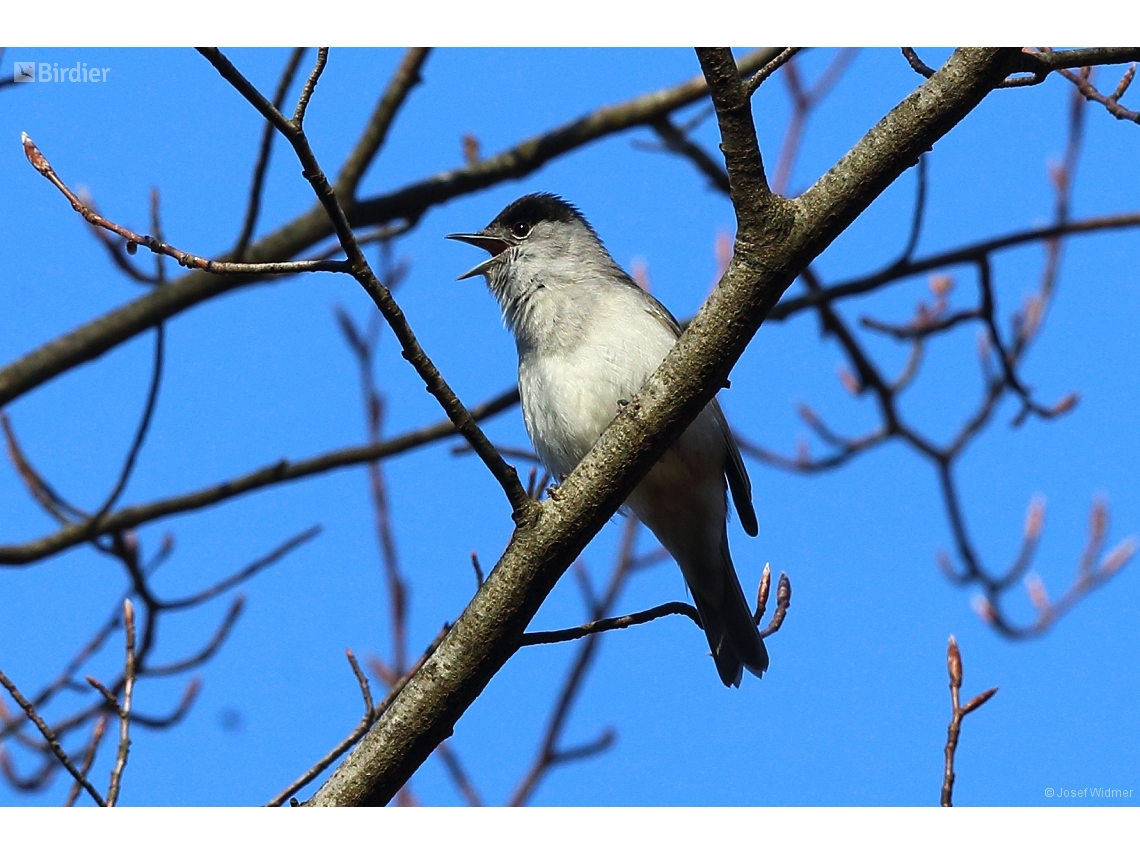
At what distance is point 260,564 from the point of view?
5.26 m

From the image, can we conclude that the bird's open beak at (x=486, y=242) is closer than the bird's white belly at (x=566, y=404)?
No

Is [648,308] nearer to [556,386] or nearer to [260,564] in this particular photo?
[556,386]

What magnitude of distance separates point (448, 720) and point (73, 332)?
3387 mm

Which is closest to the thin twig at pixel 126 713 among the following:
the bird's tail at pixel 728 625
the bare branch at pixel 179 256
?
the bare branch at pixel 179 256

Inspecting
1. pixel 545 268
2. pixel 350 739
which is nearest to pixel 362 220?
pixel 545 268

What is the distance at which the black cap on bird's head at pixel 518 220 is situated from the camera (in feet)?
19.6

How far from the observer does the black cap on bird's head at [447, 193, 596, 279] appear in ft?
19.6

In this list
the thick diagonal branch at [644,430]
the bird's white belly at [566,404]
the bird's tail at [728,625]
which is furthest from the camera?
the bird's tail at [728,625]

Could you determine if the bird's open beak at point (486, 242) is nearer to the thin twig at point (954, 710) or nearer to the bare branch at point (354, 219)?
the bare branch at point (354, 219)

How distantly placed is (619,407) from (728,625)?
118 centimetres

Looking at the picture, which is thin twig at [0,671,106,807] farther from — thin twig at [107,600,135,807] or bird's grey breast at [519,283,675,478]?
bird's grey breast at [519,283,675,478]

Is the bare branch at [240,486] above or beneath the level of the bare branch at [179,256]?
above

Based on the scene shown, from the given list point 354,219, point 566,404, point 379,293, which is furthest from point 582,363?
point 379,293

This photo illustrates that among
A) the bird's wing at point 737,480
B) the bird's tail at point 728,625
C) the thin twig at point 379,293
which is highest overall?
the bird's wing at point 737,480
